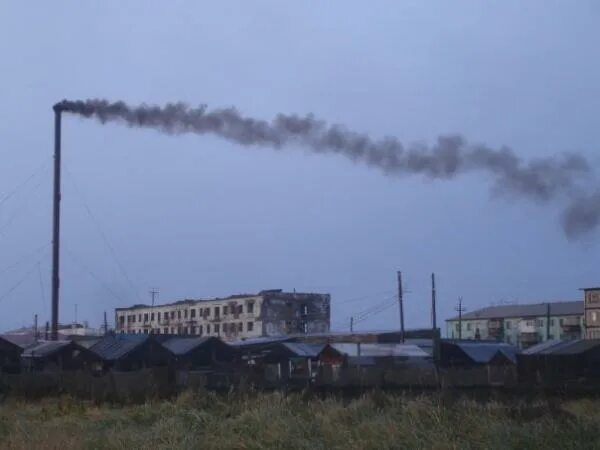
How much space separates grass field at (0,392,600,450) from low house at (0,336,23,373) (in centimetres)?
2457

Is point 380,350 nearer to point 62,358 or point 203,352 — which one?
point 203,352

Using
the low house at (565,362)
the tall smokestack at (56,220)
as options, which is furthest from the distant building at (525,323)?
the tall smokestack at (56,220)

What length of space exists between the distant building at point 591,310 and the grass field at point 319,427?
2251 inches

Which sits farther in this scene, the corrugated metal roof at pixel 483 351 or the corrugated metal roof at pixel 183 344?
the corrugated metal roof at pixel 483 351

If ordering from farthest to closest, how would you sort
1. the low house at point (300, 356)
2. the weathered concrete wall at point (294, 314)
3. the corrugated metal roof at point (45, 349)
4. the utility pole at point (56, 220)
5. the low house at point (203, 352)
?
the weathered concrete wall at point (294, 314)
the low house at point (203, 352)
the low house at point (300, 356)
the corrugated metal roof at point (45, 349)
the utility pole at point (56, 220)

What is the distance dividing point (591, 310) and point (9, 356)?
160ft

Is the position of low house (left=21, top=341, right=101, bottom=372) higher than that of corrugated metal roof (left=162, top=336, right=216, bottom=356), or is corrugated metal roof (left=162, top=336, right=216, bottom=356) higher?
corrugated metal roof (left=162, top=336, right=216, bottom=356)

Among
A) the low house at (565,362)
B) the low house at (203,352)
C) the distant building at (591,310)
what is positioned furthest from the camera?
the distant building at (591,310)

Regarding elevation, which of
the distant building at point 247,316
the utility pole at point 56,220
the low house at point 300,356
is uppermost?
the utility pole at point 56,220

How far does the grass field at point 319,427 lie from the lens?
13.8m

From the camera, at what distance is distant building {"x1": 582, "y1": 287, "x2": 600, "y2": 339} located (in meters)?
76.2

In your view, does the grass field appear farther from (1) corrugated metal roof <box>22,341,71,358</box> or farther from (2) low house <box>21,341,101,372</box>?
(1) corrugated metal roof <box>22,341,71,358</box>

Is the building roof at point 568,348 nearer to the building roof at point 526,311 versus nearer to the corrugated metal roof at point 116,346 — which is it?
the corrugated metal roof at point 116,346

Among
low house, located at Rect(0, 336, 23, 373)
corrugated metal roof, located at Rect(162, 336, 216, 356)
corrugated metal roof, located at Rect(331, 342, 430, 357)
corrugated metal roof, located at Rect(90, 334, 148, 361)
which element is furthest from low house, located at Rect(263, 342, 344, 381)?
low house, located at Rect(0, 336, 23, 373)
